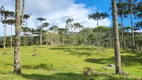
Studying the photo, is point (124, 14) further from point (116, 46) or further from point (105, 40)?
point (105, 40)

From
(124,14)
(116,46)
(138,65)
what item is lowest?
(138,65)

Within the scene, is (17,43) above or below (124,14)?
below

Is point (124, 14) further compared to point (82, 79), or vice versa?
point (124, 14)

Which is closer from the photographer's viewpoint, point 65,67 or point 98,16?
point 65,67

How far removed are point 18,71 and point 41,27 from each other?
137652 mm

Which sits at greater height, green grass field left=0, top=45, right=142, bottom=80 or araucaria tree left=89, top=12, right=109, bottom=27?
araucaria tree left=89, top=12, right=109, bottom=27

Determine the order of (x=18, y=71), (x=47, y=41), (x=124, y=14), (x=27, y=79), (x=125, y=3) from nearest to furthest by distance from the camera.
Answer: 1. (x=27, y=79)
2. (x=18, y=71)
3. (x=125, y=3)
4. (x=124, y=14)
5. (x=47, y=41)

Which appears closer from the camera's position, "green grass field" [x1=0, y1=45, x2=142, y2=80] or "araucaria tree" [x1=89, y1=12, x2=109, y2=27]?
"green grass field" [x1=0, y1=45, x2=142, y2=80]

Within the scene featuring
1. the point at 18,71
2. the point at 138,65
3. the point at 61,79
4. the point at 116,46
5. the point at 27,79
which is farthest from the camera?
the point at 138,65

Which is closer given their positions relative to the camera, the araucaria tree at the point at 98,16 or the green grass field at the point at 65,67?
the green grass field at the point at 65,67

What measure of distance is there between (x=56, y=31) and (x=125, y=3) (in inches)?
4013

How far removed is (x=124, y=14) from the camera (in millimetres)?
93000

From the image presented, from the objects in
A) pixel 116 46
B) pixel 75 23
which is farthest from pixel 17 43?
pixel 75 23

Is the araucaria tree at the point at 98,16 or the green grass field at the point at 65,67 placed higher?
the araucaria tree at the point at 98,16
